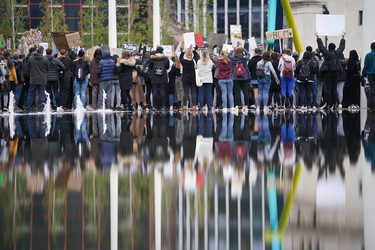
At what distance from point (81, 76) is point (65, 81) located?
1.14m

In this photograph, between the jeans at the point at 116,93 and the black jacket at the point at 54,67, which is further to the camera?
the jeans at the point at 116,93

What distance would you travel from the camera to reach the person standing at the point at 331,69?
3728cm

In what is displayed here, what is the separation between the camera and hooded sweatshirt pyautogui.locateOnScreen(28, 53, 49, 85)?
36.8 metres

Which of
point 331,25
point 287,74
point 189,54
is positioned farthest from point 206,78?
point 331,25

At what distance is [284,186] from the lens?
555 inches

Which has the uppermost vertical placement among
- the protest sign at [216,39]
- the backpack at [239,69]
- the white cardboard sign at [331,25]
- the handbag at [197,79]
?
the white cardboard sign at [331,25]

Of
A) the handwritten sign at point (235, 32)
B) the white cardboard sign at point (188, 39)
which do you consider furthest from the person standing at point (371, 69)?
the handwritten sign at point (235, 32)

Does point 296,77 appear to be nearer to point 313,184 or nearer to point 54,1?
point 313,184

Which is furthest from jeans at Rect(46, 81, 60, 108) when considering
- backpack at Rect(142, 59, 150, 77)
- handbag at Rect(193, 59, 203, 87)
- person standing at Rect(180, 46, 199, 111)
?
handbag at Rect(193, 59, 203, 87)

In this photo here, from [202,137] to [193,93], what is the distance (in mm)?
15774

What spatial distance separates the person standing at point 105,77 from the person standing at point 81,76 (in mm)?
445

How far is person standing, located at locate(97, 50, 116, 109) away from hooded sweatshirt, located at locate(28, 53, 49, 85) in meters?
1.74

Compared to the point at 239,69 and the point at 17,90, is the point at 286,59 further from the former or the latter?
the point at 17,90

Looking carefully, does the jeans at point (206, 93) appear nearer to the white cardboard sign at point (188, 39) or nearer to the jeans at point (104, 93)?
A: the jeans at point (104, 93)
